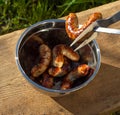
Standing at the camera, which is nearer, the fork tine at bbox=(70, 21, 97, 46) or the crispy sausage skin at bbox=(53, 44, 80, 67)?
the fork tine at bbox=(70, 21, 97, 46)

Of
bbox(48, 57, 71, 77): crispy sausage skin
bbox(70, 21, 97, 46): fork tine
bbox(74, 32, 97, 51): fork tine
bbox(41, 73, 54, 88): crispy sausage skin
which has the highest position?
bbox(70, 21, 97, 46): fork tine

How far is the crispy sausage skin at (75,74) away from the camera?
3.80 ft

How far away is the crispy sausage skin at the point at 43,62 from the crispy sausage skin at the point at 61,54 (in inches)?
0.8

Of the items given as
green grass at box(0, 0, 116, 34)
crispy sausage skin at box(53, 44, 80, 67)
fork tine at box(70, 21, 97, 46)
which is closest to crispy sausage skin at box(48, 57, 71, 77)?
crispy sausage skin at box(53, 44, 80, 67)

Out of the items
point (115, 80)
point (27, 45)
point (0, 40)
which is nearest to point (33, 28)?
point (27, 45)

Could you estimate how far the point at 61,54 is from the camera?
1173 mm

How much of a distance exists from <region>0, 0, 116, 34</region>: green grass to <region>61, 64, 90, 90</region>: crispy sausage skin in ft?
2.08

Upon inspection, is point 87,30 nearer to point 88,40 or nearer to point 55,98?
point 88,40

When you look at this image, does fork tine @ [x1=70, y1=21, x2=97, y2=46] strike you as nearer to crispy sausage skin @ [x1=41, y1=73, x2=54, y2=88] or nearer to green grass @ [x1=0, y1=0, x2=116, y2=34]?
crispy sausage skin @ [x1=41, y1=73, x2=54, y2=88]

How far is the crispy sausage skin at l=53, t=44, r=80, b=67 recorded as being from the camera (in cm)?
116

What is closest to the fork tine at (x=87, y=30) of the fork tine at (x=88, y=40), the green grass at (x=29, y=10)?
the fork tine at (x=88, y=40)

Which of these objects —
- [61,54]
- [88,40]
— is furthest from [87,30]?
[61,54]

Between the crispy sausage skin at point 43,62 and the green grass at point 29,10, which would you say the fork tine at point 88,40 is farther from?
the green grass at point 29,10

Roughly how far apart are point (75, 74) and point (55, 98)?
0.10m
